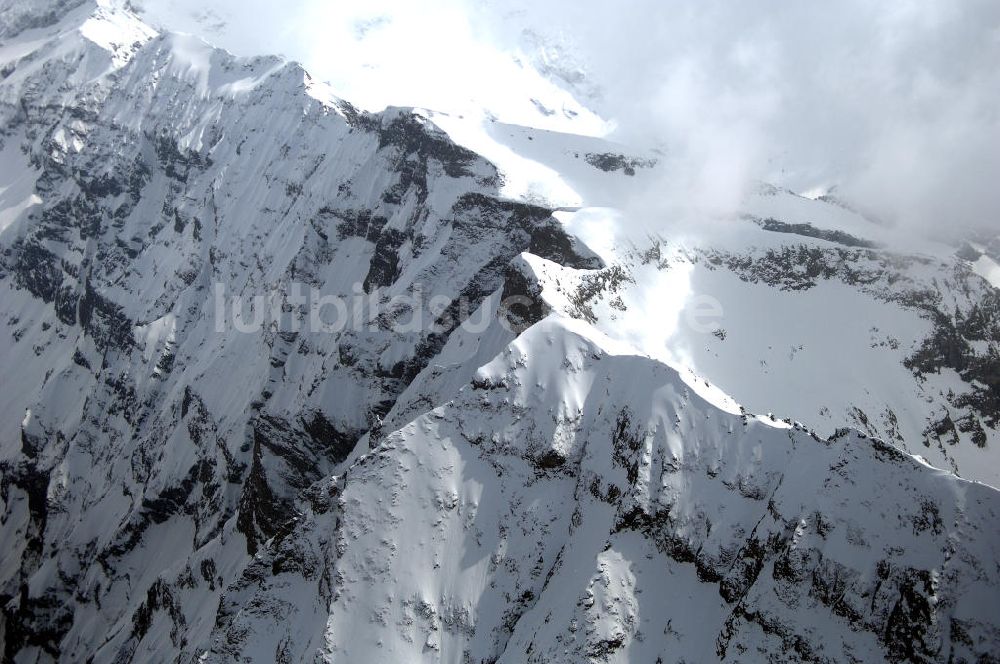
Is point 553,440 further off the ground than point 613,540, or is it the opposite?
point 553,440

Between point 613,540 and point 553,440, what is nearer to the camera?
point 613,540

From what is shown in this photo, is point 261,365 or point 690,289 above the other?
point 690,289

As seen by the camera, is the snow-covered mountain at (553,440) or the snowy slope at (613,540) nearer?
the snowy slope at (613,540)

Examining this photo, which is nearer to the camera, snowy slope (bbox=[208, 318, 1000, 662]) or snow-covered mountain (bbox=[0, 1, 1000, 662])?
snowy slope (bbox=[208, 318, 1000, 662])

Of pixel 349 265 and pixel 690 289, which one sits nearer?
pixel 690 289

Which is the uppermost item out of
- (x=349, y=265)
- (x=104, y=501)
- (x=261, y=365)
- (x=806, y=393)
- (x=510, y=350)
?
(x=510, y=350)

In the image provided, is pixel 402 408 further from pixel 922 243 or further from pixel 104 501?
pixel 104 501

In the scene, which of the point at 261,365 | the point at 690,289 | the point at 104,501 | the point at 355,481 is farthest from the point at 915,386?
the point at 104,501

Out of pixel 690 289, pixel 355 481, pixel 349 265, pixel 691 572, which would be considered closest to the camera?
pixel 691 572
